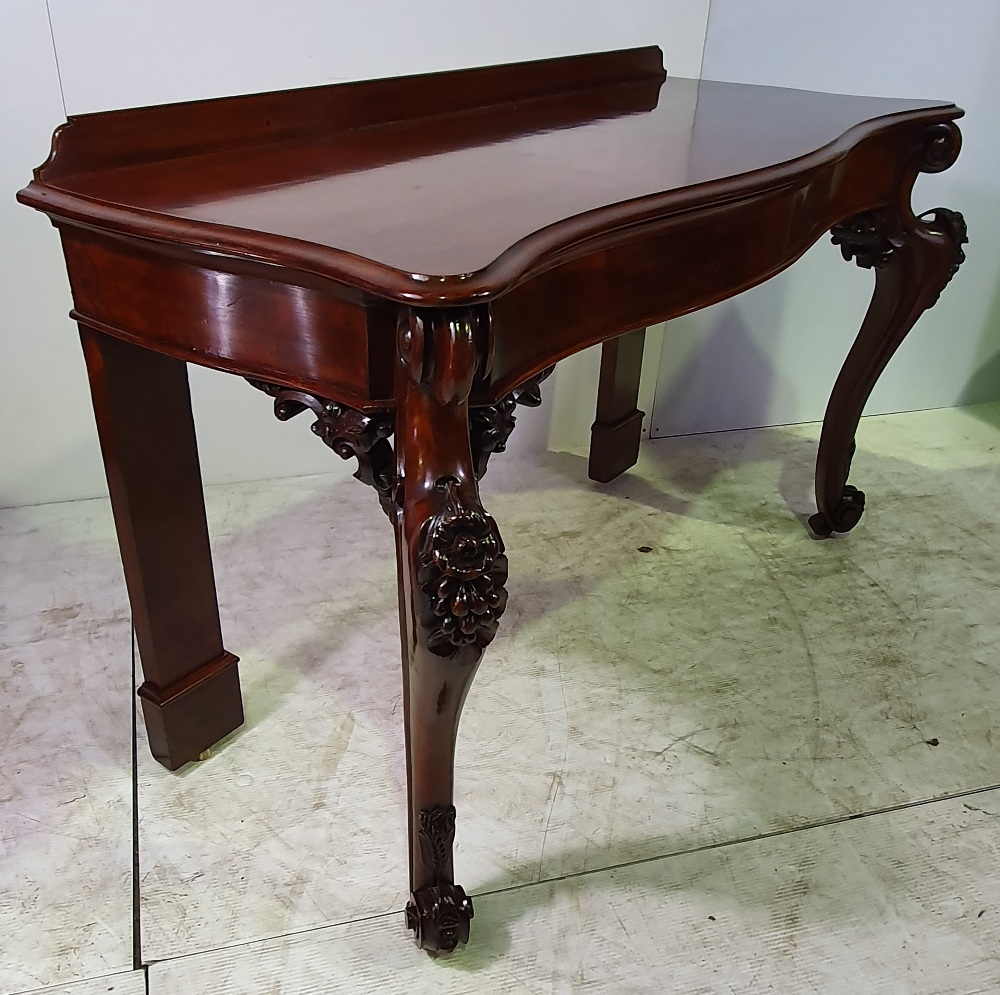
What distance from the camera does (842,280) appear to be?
2035mm

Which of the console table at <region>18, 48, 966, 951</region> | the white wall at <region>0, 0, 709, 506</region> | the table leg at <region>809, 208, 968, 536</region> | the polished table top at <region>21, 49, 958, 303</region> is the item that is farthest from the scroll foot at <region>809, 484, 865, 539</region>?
the white wall at <region>0, 0, 709, 506</region>

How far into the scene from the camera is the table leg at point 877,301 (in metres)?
1.42

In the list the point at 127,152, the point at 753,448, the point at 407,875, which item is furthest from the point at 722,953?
the point at 753,448

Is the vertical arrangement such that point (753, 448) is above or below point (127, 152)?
below

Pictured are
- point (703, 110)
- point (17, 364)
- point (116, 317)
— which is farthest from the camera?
point (17, 364)

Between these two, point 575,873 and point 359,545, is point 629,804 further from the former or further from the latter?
point 359,545

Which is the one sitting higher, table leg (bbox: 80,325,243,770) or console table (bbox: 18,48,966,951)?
console table (bbox: 18,48,966,951)

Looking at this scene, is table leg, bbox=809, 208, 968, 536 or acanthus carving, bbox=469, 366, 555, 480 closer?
acanthus carving, bbox=469, 366, 555, 480

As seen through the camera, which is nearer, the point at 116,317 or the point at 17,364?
the point at 116,317

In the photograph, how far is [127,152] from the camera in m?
0.95

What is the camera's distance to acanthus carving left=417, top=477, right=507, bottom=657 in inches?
28.9

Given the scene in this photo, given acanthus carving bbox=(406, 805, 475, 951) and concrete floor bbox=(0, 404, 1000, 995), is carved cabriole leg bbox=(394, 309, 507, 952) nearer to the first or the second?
acanthus carving bbox=(406, 805, 475, 951)

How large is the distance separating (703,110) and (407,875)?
102 cm

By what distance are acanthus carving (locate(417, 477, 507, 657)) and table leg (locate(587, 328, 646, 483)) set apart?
108 centimetres
